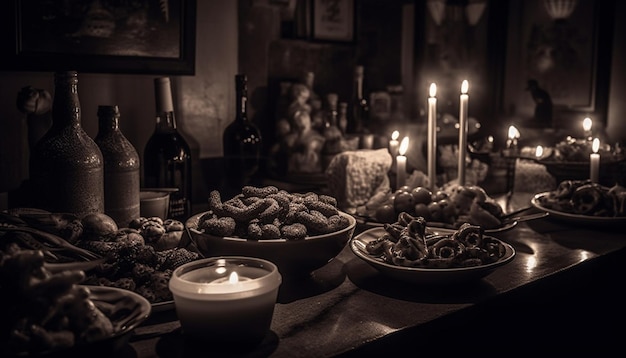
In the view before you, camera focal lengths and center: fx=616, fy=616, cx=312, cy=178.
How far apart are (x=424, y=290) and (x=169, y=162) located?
35.7 inches

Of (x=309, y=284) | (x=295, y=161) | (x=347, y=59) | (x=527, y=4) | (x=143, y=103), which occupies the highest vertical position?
(x=527, y=4)

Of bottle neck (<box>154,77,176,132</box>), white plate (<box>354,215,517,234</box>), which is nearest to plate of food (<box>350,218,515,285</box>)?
white plate (<box>354,215,517,234</box>)

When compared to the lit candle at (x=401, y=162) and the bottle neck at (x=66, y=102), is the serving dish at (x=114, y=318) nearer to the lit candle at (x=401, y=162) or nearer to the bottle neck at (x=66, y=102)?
the bottle neck at (x=66, y=102)

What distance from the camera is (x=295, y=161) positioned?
2.29 m

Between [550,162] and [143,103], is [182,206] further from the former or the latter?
[550,162]

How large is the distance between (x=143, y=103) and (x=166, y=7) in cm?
34

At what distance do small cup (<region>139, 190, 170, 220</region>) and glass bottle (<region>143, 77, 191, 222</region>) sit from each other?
0.43 feet

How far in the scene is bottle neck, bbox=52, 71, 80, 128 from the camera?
1222 millimetres

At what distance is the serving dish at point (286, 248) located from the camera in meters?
1.07

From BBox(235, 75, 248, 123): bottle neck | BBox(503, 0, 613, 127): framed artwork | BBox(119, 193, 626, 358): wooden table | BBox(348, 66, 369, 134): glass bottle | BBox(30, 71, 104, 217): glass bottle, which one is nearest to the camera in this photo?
BBox(119, 193, 626, 358): wooden table

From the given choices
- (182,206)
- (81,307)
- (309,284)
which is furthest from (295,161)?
(81,307)

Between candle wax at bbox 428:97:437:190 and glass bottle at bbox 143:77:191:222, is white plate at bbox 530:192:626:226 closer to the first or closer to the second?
candle wax at bbox 428:97:437:190

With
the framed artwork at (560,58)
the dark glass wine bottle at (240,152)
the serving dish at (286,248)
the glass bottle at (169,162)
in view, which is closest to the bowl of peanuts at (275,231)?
the serving dish at (286,248)

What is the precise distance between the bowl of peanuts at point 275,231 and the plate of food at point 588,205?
812 millimetres
